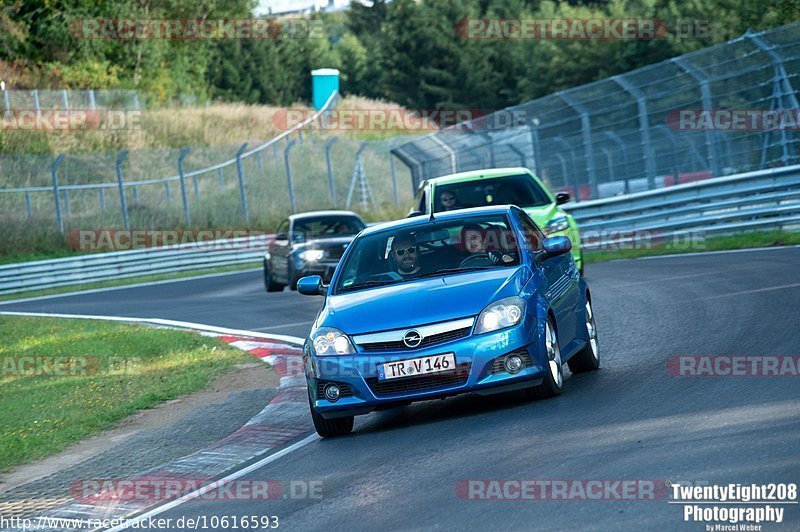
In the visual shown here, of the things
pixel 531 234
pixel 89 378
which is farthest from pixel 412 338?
pixel 89 378

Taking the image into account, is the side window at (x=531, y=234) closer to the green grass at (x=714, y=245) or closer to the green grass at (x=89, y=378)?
the green grass at (x=89, y=378)

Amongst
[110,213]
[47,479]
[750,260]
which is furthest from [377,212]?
[47,479]

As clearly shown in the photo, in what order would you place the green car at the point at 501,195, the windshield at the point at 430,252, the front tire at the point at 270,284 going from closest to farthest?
the windshield at the point at 430,252 < the green car at the point at 501,195 < the front tire at the point at 270,284

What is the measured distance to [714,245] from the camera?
22203mm

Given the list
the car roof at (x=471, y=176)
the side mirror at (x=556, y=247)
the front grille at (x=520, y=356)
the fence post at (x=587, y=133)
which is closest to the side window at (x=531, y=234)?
the side mirror at (x=556, y=247)

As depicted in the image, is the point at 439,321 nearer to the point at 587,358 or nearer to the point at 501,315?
the point at 501,315

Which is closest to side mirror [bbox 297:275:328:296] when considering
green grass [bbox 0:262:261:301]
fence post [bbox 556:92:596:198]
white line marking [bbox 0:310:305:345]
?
white line marking [bbox 0:310:305:345]

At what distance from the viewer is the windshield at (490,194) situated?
17328 millimetres

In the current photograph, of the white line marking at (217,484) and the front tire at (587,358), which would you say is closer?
the white line marking at (217,484)

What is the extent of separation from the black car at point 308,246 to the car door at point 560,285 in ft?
41.8

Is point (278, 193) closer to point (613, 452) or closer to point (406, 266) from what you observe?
point (406, 266)

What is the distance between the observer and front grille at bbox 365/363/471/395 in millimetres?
8602

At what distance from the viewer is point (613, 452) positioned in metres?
7.17

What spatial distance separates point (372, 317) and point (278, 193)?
36320 mm
